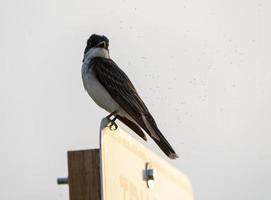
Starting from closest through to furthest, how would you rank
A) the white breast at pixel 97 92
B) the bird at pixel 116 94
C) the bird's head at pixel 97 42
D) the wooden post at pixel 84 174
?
1. the wooden post at pixel 84 174
2. the bird at pixel 116 94
3. the white breast at pixel 97 92
4. the bird's head at pixel 97 42

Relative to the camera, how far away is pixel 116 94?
21.2ft

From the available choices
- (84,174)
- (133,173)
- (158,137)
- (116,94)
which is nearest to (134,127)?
(116,94)

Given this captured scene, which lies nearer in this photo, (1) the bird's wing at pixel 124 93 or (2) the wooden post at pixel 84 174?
(2) the wooden post at pixel 84 174

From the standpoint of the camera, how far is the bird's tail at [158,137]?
5059 millimetres

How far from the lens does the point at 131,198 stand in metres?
2.95

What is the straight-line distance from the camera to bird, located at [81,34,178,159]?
5.95 m

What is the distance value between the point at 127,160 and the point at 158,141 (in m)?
2.30

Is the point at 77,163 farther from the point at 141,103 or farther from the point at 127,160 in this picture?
the point at 141,103

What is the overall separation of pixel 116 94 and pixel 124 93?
0.09m

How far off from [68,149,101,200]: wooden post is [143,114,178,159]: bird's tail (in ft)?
8.10

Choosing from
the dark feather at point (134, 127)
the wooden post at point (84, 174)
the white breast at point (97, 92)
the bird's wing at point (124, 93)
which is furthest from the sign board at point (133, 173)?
the white breast at point (97, 92)

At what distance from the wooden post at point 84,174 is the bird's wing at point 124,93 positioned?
2637mm

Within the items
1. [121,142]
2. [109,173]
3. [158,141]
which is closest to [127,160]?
[121,142]

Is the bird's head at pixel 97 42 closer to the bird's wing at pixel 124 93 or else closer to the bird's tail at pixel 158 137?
the bird's wing at pixel 124 93
